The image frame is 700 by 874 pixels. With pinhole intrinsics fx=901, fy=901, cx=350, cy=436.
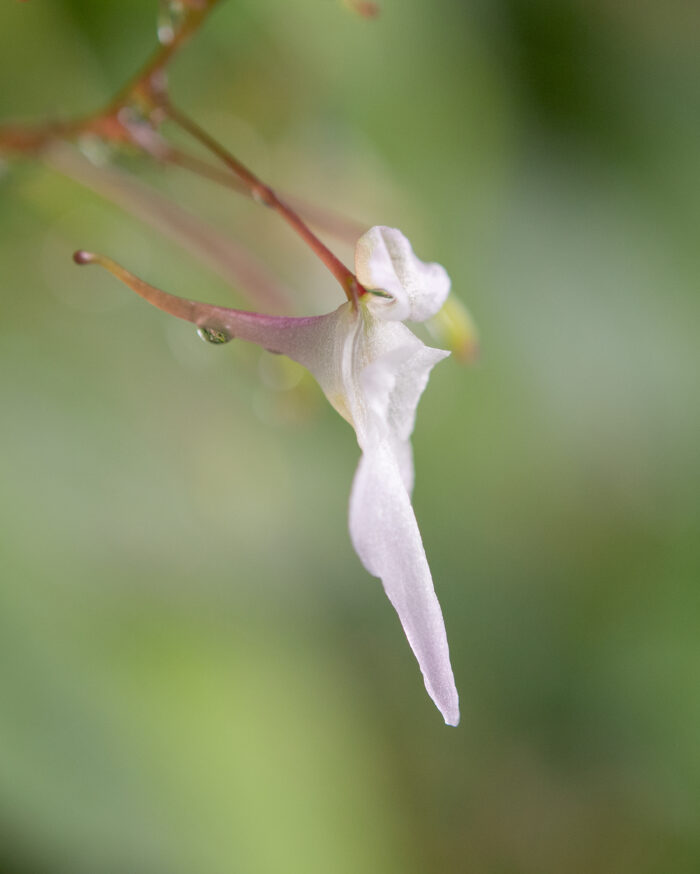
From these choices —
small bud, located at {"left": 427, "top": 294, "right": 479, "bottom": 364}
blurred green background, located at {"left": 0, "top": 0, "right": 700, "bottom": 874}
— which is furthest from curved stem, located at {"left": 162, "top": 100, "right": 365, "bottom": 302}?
blurred green background, located at {"left": 0, "top": 0, "right": 700, "bottom": 874}

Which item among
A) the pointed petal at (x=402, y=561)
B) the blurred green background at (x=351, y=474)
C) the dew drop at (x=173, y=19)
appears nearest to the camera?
the pointed petal at (x=402, y=561)

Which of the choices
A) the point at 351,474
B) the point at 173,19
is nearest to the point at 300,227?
the point at 173,19

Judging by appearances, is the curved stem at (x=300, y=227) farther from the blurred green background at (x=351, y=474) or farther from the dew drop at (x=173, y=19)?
the blurred green background at (x=351, y=474)

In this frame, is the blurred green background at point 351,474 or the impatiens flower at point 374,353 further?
the blurred green background at point 351,474

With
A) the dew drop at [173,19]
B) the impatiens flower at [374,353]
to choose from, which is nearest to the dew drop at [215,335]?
the impatiens flower at [374,353]

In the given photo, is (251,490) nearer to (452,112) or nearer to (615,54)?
(452,112)

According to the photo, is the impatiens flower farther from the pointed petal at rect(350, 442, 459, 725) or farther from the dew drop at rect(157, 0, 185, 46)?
the dew drop at rect(157, 0, 185, 46)

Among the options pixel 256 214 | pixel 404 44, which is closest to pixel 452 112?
pixel 404 44
